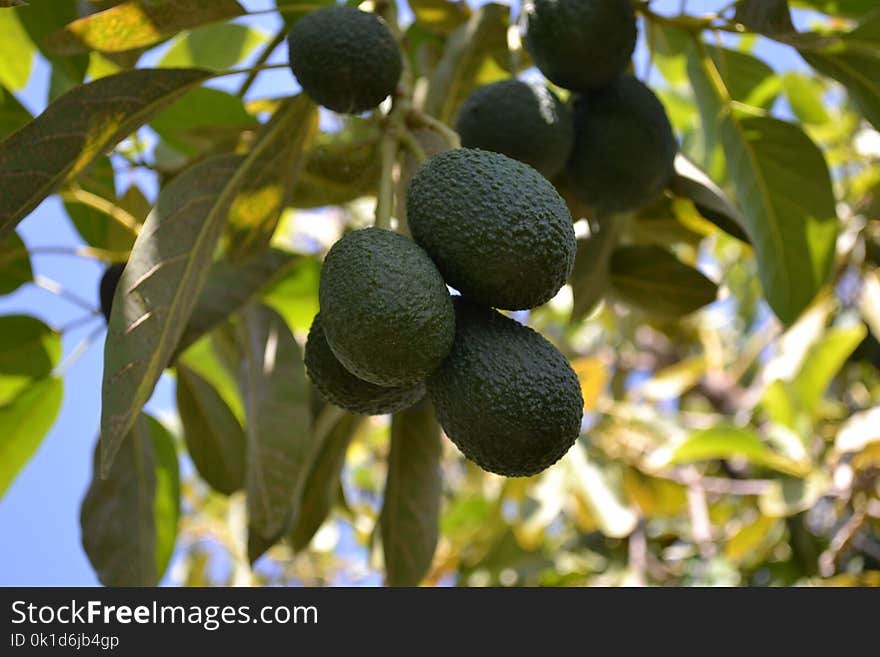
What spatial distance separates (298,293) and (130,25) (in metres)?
0.98

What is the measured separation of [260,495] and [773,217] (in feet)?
3.26

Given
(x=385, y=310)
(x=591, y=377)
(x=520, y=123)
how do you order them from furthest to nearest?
(x=591, y=377)
(x=520, y=123)
(x=385, y=310)

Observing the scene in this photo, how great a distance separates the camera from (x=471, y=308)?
102 centimetres

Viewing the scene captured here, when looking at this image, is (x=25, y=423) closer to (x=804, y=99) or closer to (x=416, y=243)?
(x=416, y=243)

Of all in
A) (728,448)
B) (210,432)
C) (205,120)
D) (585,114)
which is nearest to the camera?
(585,114)

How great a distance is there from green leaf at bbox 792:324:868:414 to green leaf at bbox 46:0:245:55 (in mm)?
1916

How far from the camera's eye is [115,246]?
1898 mm

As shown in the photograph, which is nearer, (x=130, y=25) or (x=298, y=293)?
(x=130, y=25)

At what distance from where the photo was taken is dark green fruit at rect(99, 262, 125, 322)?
1.50 metres

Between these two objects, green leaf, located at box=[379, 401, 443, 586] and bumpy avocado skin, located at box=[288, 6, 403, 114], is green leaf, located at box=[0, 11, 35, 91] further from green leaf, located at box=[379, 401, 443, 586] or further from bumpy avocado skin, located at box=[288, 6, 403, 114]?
green leaf, located at box=[379, 401, 443, 586]

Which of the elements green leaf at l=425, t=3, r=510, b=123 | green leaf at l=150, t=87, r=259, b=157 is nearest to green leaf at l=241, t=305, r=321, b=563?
green leaf at l=150, t=87, r=259, b=157

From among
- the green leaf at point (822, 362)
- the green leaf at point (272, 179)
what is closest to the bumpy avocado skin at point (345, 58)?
the green leaf at point (272, 179)

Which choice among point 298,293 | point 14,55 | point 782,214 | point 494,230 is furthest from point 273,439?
point 782,214
